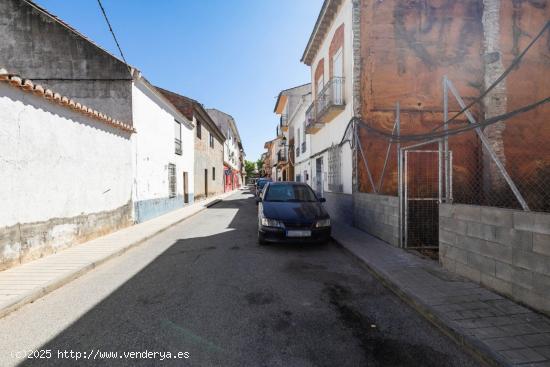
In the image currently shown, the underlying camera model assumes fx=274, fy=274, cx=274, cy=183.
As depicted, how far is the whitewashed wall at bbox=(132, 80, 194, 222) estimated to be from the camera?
32.4ft

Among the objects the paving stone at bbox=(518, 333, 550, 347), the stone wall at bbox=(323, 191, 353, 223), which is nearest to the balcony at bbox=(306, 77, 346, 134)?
the stone wall at bbox=(323, 191, 353, 223)

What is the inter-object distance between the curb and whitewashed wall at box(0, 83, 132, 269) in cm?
631

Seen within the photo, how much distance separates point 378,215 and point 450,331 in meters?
4.43

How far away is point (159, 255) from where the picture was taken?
5.96m

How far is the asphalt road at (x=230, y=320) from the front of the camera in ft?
8.05

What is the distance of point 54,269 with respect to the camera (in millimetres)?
4660

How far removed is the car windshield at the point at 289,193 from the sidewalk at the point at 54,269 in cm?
366

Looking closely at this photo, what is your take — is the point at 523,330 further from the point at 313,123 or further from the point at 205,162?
the point at 205,162

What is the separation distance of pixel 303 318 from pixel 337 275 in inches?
66.3

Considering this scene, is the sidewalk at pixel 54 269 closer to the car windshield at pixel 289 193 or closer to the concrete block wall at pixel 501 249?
the car windshield at pixel 289 193

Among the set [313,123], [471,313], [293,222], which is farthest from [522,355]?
[313,123]

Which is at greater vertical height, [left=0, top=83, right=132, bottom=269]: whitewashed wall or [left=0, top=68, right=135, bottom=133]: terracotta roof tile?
[left=0, top=68, right=135, bottom=133]: terracotta roof tile

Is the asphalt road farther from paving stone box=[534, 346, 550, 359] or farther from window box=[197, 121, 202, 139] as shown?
window box=[197, 121, 202, 139]

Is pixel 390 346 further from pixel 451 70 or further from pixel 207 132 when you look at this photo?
pixel 207 132
